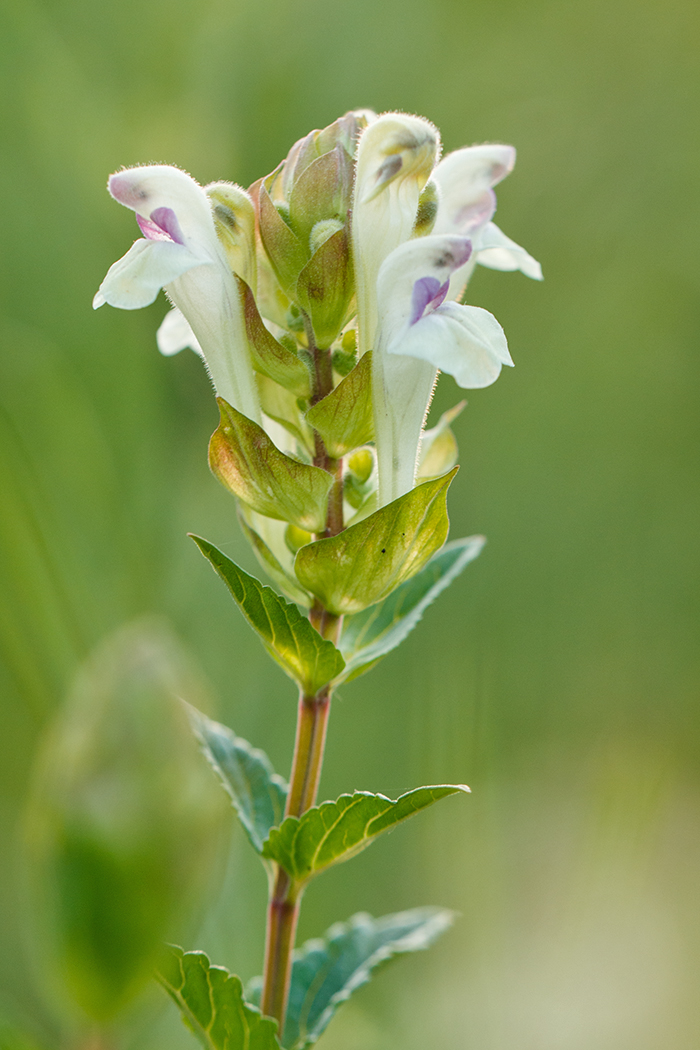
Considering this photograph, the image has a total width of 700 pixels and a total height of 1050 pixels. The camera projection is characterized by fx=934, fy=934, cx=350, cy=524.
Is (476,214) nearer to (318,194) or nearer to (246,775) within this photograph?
(318,194)

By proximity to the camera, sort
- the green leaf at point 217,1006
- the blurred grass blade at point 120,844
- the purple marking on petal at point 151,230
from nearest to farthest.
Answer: the blurred grass blade at point 120,844 < the green leaf at point 217,1006 < the purple marking on petal at point 151,230

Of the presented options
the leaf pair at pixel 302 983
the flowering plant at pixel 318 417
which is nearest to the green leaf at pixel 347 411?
the flowering plant at pixel 318 417

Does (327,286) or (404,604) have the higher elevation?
(327,286)

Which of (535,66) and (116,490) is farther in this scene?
(535,66)

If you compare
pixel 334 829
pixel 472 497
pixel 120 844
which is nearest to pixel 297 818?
pixel 334 829

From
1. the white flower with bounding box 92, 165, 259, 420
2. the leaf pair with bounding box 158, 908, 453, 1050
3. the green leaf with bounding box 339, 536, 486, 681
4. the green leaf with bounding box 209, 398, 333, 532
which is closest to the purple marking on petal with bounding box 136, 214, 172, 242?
the white flower with bounding box 92, 165, 259, 420

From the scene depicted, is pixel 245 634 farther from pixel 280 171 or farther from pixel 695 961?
pixel 695 961

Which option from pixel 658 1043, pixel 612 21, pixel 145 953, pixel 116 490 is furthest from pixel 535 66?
pixel 145 953

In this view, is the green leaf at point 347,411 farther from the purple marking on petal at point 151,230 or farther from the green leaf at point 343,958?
the green leaf at point 343,958
